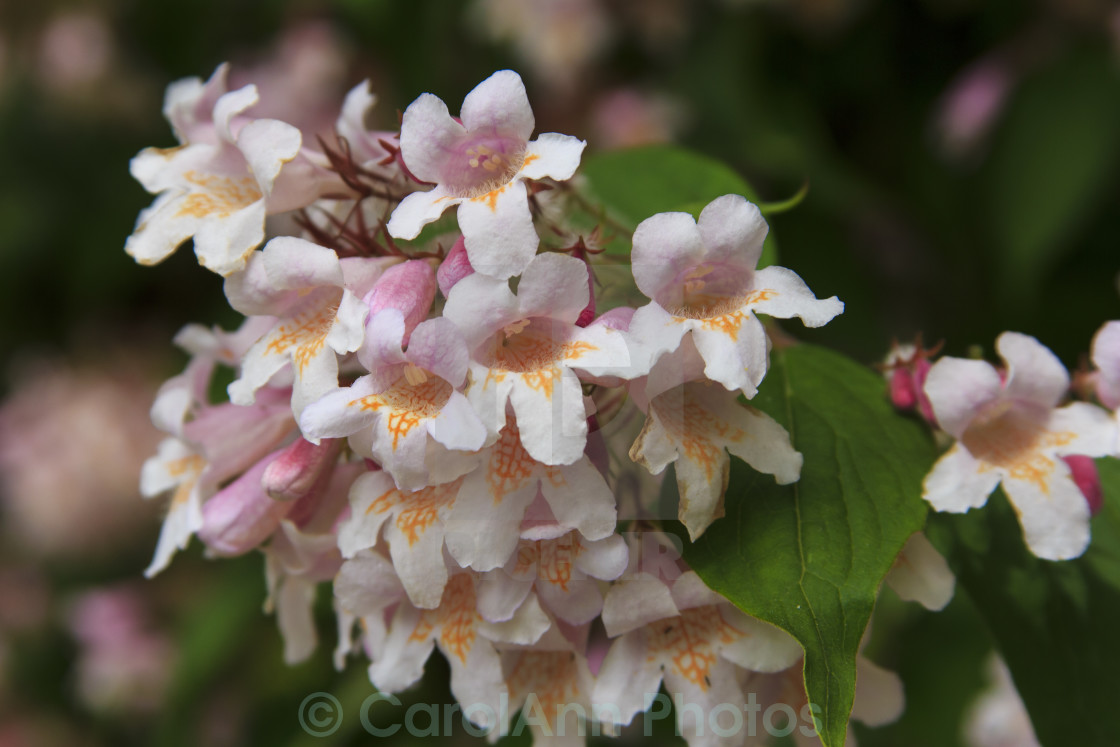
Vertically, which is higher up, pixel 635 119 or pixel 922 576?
pixel 922 576

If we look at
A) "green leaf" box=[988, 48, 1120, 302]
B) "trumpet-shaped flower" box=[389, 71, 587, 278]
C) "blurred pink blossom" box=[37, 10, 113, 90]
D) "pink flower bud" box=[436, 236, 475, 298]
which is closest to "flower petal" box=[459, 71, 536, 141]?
"trumpet-shaped flower" box=[389, 71, 587, 278]

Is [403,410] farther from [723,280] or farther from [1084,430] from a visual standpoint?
[1084,430]

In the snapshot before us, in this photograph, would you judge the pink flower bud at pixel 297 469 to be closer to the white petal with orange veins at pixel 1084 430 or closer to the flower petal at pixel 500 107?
the flower petal at pixel 500 107

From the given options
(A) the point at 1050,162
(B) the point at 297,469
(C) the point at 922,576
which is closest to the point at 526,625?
(B) the point at 297,469

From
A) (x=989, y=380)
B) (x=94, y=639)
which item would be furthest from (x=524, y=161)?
(x=94, y=639)

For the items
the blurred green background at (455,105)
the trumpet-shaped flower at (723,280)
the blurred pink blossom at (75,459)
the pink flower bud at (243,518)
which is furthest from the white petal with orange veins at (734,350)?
the blurred pink blossom at (75,459)

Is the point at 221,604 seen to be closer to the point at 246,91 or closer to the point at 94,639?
the point at 94,639
